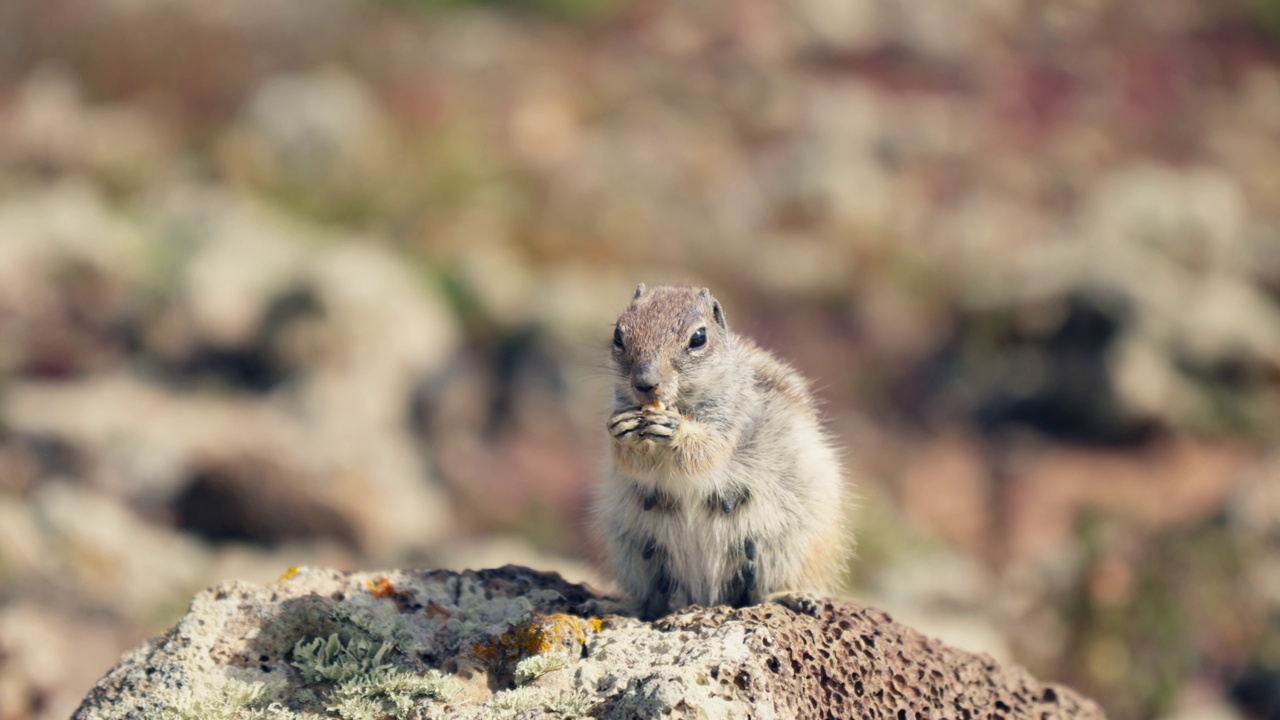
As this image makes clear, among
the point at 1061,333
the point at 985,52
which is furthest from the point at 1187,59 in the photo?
the point at 1061,333

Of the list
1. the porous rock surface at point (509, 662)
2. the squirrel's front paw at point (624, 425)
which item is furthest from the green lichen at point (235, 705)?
the squirrel's front paw at point (624, 425)

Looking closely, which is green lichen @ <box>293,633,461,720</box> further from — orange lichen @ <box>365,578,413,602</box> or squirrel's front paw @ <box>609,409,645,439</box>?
squirrel's front paw @ <box>609,409,645,439</box>

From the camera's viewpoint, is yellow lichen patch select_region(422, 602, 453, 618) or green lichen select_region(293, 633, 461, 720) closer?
green lichen select_region(293, 633, 461, 720)

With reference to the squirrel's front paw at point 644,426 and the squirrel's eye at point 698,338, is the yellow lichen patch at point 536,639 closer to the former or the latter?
the squirrel's front paw at point 644,426

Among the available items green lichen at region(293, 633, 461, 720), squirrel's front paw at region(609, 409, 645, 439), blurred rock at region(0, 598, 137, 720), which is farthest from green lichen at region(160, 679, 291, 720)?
blurred rock at region(0, 598, 137, 720)

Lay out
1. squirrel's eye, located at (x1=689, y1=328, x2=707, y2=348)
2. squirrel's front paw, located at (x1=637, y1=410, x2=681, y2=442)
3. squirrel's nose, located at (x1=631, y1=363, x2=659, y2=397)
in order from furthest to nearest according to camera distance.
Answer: squirrel's eye, located at (x1=689, y1=328, x2=707, y2=348), squirrel's nose, located at (x1=631, y1=363, x2=659, y2=397), squirrel's front paw, located at (x1=637, y1=410, x2=681, y2=442)

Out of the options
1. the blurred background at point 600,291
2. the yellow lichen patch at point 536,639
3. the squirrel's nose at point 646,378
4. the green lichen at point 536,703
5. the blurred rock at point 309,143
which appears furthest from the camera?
the blurred rock at point 309,143

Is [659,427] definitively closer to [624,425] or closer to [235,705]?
[624,425]

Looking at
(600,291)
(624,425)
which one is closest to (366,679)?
(624,425)
